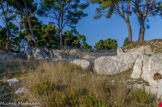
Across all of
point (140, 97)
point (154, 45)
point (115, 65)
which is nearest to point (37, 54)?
point (115, 65)

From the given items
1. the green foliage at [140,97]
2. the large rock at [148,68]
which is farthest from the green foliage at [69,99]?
the large rock at [148,68]

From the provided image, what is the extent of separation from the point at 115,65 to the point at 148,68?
4.03 ft

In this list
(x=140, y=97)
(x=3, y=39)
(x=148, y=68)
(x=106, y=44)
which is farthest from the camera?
(x=106, y=44)

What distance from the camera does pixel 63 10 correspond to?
1608 cm

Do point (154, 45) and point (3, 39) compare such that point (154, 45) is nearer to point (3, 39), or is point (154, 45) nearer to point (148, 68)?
point (148, 68)

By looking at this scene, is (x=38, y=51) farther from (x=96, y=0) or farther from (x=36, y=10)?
(x=96, y=0)

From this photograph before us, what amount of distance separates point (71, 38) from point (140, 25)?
12.1 metres

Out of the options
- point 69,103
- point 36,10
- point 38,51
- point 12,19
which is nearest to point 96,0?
point 36,10

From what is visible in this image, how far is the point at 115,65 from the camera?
454 cm

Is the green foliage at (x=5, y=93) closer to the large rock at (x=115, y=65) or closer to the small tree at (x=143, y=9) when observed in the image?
the large rock at (x=115, y=65)

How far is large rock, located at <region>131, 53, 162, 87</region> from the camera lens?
320cm

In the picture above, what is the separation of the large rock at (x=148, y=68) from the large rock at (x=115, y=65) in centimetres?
60

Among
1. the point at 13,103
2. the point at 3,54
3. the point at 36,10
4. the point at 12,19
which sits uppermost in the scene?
the point at 36,10

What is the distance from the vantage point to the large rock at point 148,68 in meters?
3.20
